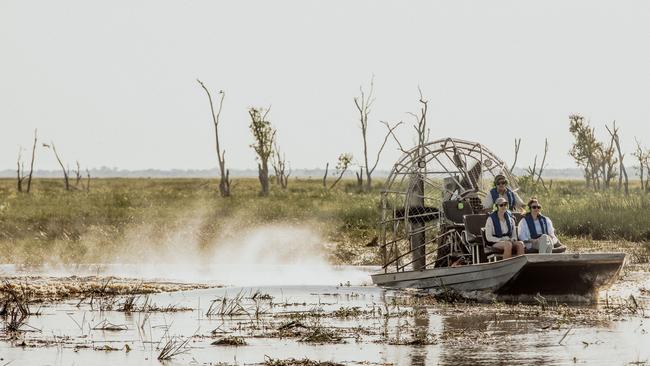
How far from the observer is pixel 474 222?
22641mm

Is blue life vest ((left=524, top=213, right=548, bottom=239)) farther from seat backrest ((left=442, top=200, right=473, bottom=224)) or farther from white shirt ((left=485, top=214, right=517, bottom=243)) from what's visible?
seat backrest ((left=442, top=200, right=473, bottom=224))

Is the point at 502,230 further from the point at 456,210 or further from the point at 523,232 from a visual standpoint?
the point at 456,210

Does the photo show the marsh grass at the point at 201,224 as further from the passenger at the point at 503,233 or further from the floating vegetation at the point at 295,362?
the floating vegetation at the point at 295,362

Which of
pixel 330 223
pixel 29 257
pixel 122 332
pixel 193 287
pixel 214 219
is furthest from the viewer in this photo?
pixel 214 219

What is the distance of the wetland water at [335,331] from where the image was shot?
1555cm

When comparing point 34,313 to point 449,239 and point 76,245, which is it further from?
point 76,245

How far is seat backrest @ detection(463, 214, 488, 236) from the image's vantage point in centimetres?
2259

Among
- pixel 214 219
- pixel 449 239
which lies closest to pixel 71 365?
pixel 449 239

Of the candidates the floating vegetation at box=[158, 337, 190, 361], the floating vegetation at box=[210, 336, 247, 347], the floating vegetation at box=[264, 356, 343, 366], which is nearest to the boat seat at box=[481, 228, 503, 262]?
the floating vegetation at box=[210, 336, 247, 347]

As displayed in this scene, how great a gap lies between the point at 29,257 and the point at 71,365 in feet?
64.6

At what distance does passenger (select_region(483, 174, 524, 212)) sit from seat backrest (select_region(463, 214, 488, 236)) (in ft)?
0.89

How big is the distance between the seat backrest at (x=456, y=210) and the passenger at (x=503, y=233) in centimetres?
179

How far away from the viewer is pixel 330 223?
42469 millimetres

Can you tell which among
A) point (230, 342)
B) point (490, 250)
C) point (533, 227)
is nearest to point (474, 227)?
point (490, 250)
